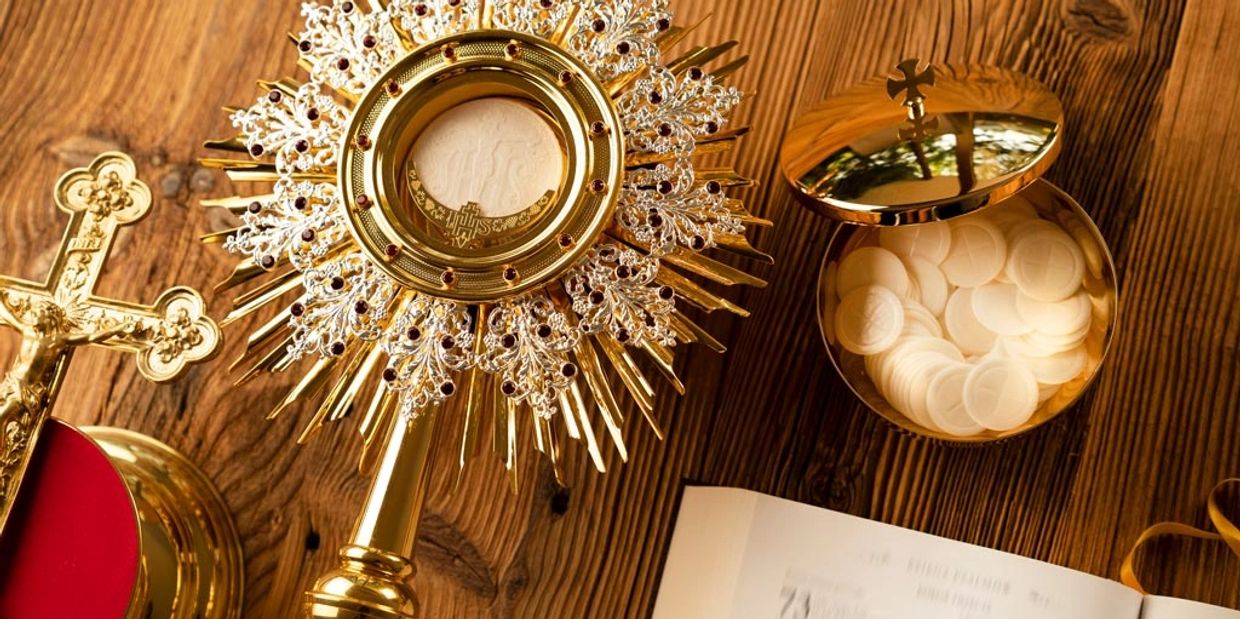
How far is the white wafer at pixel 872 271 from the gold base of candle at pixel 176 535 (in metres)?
0.46

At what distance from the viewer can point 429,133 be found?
26.2 inches

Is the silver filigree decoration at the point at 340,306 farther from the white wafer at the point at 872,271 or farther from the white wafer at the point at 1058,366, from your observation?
the white wafer at the point at 1058,366

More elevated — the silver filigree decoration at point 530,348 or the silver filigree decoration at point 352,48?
the silver filigree decoration at point 352,48

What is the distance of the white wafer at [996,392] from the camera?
0.71 metres

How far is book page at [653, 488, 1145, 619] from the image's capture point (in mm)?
697

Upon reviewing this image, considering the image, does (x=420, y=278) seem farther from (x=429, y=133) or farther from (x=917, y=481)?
(x=917, y=481)

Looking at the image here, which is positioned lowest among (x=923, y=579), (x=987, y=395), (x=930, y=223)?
(x=923, y=579)

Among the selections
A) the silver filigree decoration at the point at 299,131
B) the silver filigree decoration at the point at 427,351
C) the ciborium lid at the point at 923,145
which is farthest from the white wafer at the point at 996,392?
the silver filigree decoration at the point at 299,131

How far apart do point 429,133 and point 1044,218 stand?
0.42m

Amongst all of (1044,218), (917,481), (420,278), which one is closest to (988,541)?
(917,481)

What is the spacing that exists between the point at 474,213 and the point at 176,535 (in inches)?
11.4

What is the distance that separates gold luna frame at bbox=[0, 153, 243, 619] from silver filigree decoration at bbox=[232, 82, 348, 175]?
9 centimetres

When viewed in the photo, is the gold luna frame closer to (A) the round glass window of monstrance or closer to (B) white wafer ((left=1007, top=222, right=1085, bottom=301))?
(A) the round glass window of monstrance

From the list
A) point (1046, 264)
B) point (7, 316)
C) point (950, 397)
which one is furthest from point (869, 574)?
point (7, 316)
